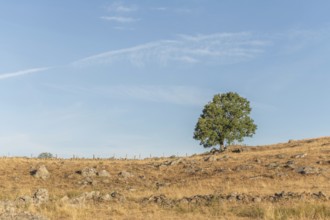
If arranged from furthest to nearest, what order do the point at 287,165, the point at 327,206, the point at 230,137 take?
the point at 230,137
the point at 287,165
the point at 327,206

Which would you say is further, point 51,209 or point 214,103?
point 214,103

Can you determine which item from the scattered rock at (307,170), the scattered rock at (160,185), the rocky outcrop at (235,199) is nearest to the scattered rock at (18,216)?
the rocky outcrop at (235,199)

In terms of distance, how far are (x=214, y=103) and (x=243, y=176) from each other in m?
47.9

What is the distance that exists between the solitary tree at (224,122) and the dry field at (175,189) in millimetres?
31306

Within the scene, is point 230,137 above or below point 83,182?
above

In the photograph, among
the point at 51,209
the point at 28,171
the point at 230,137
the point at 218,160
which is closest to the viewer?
the point at 51,209

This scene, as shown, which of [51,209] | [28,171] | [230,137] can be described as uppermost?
[230,137]

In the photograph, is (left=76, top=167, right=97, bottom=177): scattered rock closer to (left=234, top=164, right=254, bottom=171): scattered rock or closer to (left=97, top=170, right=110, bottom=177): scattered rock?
(left=97, top=170, right=110, bottom=177): scattered rock

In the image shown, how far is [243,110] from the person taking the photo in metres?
89.8

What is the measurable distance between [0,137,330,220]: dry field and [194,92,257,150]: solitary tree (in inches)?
1233

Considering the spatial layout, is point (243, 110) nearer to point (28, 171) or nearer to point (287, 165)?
point (287, 165)

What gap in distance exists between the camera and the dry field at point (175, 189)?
22.2 m

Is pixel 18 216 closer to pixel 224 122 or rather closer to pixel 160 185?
pixel 160 185

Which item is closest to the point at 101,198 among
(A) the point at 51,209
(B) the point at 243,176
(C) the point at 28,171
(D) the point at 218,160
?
(A) the point at 51,209
